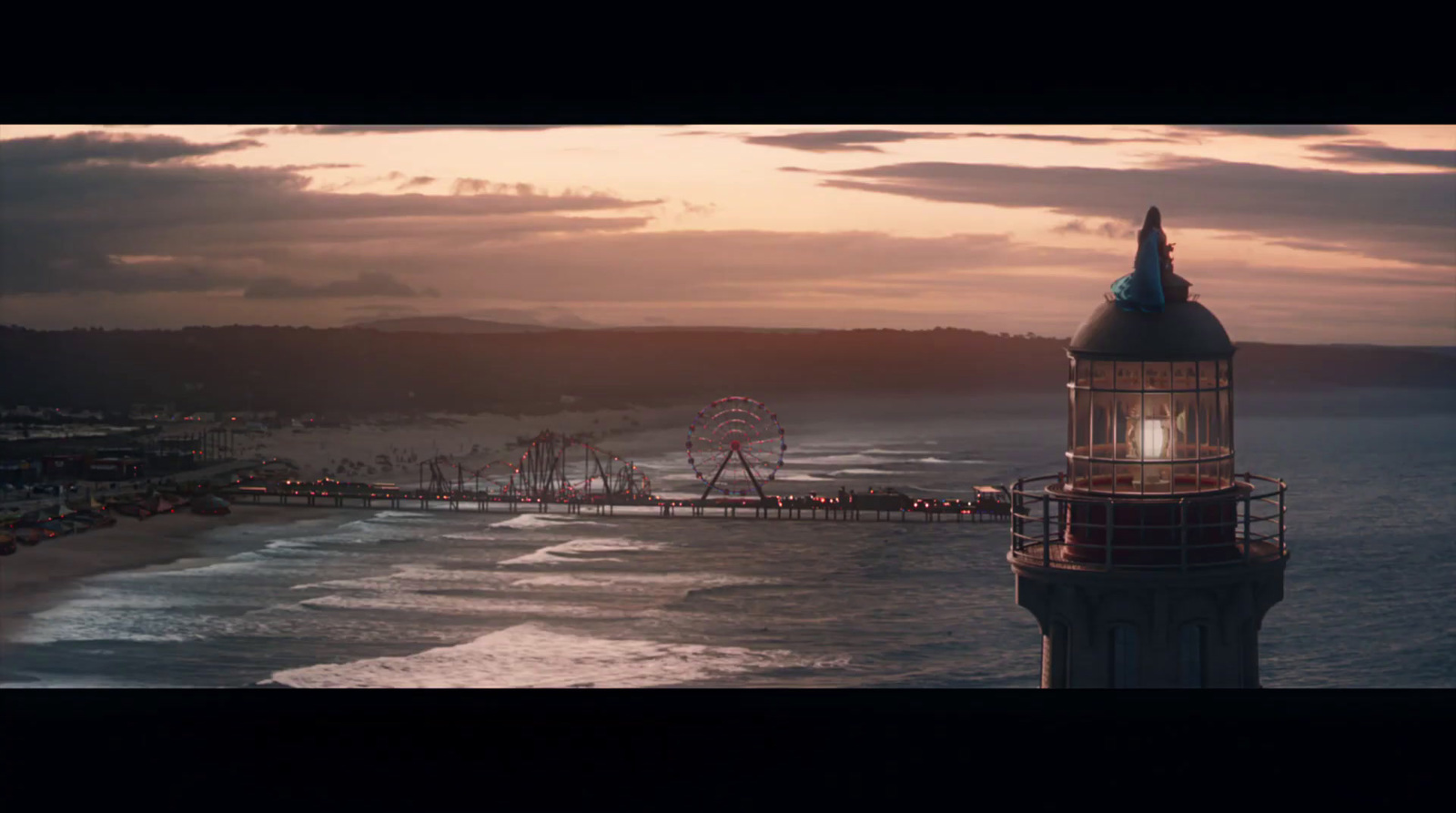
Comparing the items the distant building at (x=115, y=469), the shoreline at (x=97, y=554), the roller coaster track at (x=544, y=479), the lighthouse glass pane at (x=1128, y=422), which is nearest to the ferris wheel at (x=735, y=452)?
the roller coaster track at (x=544, y=479)

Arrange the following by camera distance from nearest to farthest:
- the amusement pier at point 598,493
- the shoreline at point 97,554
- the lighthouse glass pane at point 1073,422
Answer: the lighthouse glass pane at point 1073,422 → the shoreline at point 97,554 → the amusement pier at point 598,493

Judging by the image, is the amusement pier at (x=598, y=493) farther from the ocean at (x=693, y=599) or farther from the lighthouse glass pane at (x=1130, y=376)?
the lighthouse glass pane at (x=1130, y=376)

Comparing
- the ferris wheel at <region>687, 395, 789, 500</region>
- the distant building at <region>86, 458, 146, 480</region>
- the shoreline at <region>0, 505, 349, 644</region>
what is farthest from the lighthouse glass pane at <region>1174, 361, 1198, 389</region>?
the distant building at <region>86, 458, 146, 480</region>

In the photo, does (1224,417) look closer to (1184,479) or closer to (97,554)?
(1184,479)

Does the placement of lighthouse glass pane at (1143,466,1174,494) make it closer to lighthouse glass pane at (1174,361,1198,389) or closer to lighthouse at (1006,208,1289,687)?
lighthouse at (1006,208,1289,687)
